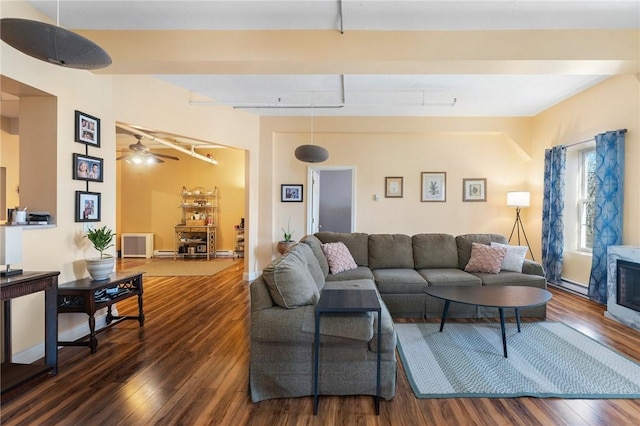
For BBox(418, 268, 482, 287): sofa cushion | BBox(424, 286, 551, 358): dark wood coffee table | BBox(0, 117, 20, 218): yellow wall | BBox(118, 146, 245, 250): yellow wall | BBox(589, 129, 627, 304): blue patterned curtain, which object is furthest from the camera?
BBox(118, 146, 245, 250): yellow wall

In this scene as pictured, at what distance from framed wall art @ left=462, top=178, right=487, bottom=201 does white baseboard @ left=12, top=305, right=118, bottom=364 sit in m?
5.78

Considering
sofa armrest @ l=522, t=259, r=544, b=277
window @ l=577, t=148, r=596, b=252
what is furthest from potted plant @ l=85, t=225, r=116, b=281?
window @ l=577, t=148, r=596, b=252

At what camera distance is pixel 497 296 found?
2736 mm

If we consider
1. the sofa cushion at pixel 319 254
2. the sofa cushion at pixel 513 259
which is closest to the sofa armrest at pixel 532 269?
the sofa cushion at pixel 513 259

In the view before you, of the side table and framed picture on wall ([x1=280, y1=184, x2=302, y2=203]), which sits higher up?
framed picture on wall ([x1=280, y1=184, x2=302, y2=203])

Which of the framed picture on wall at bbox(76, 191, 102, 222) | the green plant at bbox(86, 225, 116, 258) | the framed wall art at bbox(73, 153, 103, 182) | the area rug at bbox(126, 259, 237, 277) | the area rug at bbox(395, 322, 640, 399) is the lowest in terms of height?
the area rug at bbox(395, 322, 640, 399)

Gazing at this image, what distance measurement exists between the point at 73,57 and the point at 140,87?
7.24 ft

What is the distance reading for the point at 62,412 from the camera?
1.84 m

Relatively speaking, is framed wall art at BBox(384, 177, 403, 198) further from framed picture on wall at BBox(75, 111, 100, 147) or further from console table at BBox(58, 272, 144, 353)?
framed picture on wall at BBox(75, 111, 100, 147)

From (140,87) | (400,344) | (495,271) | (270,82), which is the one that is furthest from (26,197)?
(495,271)

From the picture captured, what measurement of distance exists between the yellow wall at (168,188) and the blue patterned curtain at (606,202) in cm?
693

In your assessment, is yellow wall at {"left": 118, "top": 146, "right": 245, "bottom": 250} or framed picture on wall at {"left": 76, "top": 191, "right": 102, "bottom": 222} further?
yellow wall at {"left": 118, "top": 146, "right": 245, "bottom": 250}

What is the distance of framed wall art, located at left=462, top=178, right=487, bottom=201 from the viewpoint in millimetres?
5617

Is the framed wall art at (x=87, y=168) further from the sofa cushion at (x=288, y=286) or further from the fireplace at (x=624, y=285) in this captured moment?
the fireplace at (x=624, y=285)
